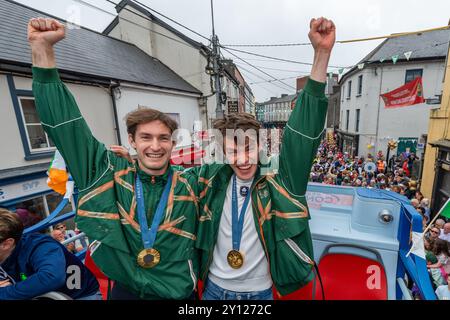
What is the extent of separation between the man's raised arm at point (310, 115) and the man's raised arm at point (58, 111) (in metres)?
1.24

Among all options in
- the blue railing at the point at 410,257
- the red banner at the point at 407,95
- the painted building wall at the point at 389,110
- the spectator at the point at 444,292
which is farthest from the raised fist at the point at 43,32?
the painted building wall at the point at 389,110

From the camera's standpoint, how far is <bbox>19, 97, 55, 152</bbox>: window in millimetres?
6719

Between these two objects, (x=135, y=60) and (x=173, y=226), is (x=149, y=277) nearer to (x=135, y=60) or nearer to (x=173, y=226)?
(x=173, y=226)

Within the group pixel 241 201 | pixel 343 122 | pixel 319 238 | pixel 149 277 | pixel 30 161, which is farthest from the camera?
pixel 343 122

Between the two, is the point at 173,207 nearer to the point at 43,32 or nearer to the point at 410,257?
the point at 43,32

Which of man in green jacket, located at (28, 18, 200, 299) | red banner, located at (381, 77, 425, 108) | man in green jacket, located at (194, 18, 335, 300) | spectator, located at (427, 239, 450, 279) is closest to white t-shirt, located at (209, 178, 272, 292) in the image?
man in green jacket, located at (194, 18, 335, 300)

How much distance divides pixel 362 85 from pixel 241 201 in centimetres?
2058

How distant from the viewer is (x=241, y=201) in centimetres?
167

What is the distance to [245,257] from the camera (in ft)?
5.36

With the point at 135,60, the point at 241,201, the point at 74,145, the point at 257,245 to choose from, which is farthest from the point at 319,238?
the point at 135,60

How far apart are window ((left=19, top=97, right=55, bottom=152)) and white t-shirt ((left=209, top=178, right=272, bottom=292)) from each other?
24.8 feet

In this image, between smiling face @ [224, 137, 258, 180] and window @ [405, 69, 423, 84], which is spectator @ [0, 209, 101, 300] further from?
window @ [405, 69, 423, 84]

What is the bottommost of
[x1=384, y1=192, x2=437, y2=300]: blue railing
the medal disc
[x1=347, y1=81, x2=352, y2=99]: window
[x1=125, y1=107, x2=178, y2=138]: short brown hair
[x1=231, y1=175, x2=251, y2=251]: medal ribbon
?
[x1=384, y1=192, x2=437, y2=300]: blue railing

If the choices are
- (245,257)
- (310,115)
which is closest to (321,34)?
(310,115)
